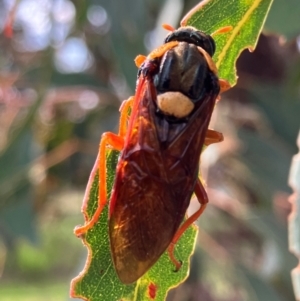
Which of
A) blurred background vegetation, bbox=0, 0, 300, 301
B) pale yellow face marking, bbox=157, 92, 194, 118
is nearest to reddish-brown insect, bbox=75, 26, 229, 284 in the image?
pale yellow face marking, bbox=157, 92, 194, 118

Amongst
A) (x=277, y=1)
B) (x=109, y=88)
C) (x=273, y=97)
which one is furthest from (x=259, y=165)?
(x=277, y=1)

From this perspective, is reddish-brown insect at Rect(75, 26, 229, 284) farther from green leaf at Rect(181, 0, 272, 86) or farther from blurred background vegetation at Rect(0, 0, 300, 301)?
blurred background vegetation at Rect(0, 0, 300, 301)

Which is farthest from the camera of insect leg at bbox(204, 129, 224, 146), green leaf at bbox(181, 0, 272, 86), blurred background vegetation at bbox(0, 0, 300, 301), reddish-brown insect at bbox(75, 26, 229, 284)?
blurred background vegetation at bbox(0, 0, 300, 301)

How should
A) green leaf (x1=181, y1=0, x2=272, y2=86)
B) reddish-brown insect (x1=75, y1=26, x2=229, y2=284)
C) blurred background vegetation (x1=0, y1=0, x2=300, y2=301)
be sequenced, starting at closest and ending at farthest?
reddish-brown insect (x1=75, y1=26, x2=229, y2=284), green leaf (x1=181, y1=0, x2=272, y2=86), blurred background vegetation (x1=0, y1=0, x2=300, y2=301)

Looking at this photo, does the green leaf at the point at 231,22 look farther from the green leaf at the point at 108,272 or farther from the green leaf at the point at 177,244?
the green leaf at the point at 108,272

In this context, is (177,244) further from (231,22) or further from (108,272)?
(231,22)

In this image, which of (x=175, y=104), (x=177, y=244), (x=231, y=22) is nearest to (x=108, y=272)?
(x=177, y=244)
